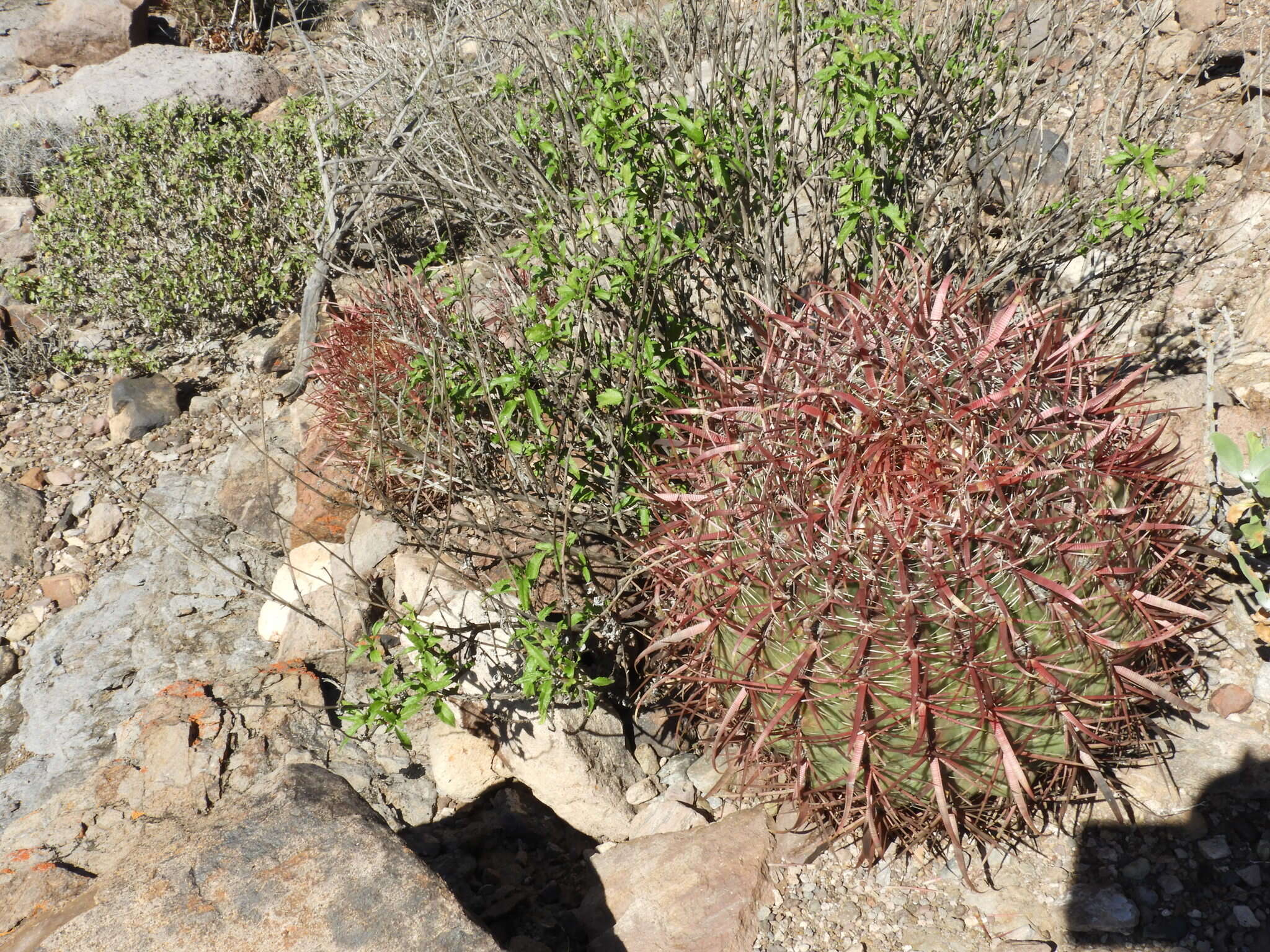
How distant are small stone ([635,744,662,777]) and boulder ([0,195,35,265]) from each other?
260 inches

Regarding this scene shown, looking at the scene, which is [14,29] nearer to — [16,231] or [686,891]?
[16,231]

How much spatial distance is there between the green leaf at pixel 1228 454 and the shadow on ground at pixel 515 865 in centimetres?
217

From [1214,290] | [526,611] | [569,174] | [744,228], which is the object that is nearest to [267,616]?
[526,611]

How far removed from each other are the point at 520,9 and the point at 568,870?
3660 millimetres

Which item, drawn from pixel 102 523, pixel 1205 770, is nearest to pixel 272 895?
pixel 1205 770

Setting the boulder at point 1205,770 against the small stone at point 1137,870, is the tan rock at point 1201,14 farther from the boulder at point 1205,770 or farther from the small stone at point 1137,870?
the small stone at point 1137,870

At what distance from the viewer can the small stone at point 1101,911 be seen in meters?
2.35

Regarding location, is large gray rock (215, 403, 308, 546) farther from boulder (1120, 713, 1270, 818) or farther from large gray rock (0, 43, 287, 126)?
large gray rock (0, 43, 287, 126)

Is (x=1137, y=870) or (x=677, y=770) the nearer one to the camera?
(x=1137, y=870)

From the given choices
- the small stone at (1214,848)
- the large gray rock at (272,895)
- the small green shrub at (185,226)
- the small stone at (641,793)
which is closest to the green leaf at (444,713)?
the large gray rock at (272,895)

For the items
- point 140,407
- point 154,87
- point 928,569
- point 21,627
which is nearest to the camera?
point 928,569

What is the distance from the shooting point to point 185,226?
6.13m

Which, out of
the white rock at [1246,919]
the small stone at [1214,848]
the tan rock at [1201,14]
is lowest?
the white rock at [1246,919]

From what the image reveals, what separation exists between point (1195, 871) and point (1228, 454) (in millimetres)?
1127
